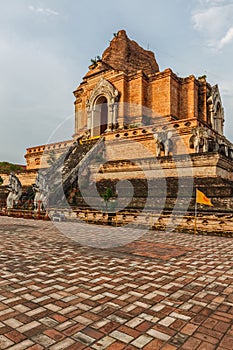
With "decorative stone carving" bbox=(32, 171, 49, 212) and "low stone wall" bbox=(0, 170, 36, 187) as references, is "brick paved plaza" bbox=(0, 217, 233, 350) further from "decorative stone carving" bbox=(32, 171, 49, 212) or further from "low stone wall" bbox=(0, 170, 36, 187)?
"low stone wall" bbox=(0, 170, 36, 187)

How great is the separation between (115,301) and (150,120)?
21711 millimetres

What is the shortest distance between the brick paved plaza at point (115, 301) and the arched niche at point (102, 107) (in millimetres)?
19091

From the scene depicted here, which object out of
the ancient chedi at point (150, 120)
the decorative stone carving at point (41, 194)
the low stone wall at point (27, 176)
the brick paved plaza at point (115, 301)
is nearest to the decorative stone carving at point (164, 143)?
the ancient chedi at point (150, 120)

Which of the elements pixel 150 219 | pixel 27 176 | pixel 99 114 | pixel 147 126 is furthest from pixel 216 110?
pixel 27 176

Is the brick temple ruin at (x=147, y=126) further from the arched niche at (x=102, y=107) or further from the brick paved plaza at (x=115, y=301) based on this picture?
the brick paved plaza at (x=115, y=301)

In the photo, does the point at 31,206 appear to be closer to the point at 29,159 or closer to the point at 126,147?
the point at 126,147

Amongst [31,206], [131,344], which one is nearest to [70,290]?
[131,344]

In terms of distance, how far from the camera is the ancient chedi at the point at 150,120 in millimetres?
15219

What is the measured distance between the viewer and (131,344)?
2.51m

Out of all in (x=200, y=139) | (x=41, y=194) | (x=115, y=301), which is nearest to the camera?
(x=115, y=301)

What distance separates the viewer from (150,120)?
2405 centimetres

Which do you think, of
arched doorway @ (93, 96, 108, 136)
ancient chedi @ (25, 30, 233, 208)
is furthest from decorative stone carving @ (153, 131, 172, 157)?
arched doorway @ (93, 96, 108, 136)

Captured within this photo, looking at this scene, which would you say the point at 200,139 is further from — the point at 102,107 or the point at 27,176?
the point at 27,176

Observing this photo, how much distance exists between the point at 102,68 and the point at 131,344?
2764cm
